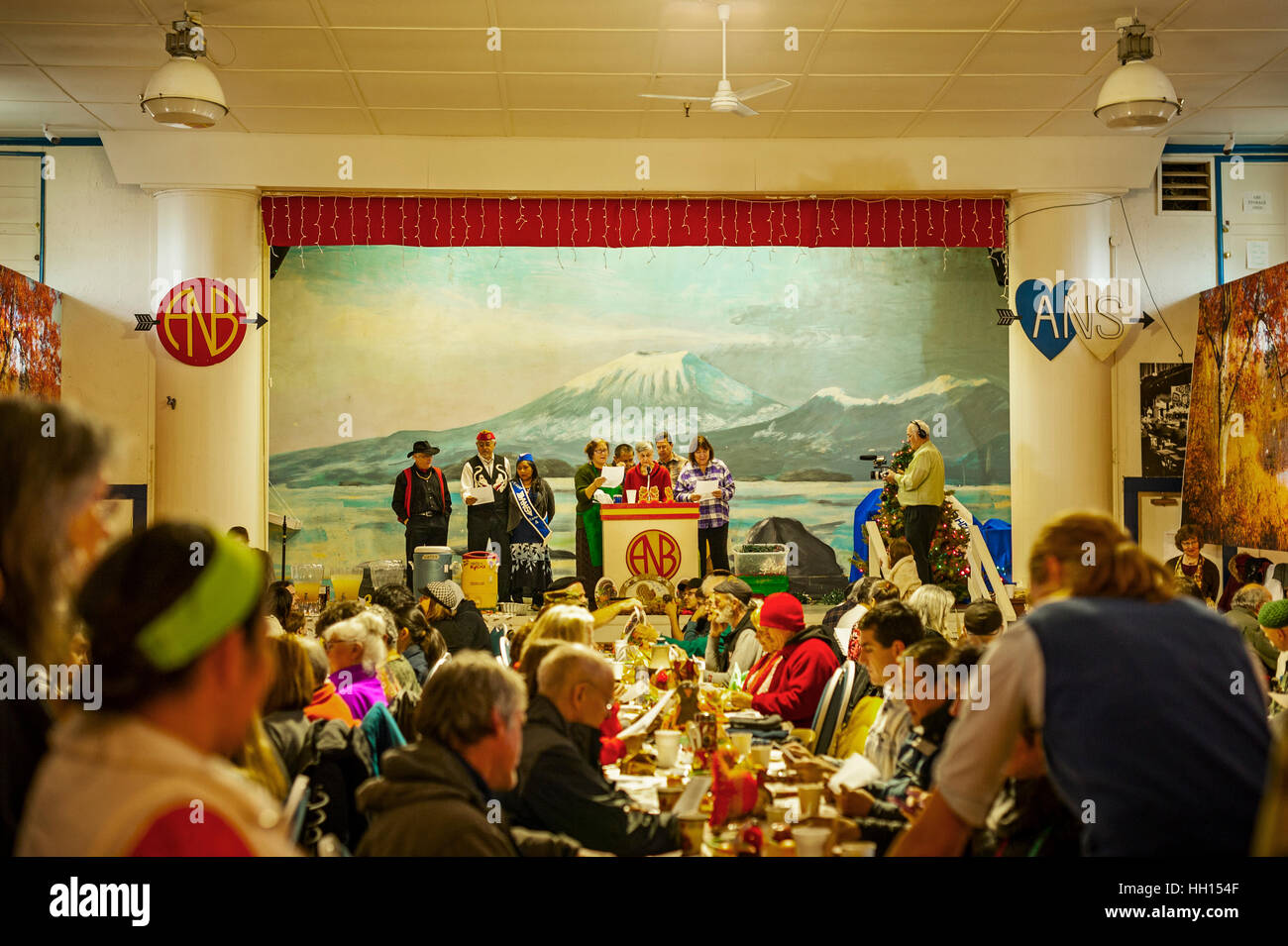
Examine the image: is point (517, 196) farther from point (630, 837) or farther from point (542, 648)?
point (630, 837)

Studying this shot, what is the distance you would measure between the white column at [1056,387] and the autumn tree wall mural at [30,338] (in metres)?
8.83

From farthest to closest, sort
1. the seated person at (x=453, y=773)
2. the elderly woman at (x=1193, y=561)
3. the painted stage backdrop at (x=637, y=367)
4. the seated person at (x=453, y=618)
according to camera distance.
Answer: the painted stage backdrop at (x=637, y=367)
the elderly woman at (x=1193, y=561)
the seated person at (x=453, y=618)
the seated person at (x=453, y=773)

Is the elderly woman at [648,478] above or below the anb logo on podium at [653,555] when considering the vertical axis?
above

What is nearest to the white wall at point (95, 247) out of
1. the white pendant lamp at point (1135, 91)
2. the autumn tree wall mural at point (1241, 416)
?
the white pendant lamp at point (1135, 91)

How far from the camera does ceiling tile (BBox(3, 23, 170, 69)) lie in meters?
8.05

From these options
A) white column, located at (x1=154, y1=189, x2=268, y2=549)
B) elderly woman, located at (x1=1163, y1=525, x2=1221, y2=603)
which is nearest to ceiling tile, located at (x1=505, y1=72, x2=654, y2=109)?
white column, located at (x1=154, y1=189, x2=268, y2=549)

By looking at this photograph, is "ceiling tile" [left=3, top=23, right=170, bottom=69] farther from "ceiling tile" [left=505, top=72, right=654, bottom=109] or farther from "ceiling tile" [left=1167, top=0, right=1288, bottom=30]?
"ceiling tile" [left=1167, top=0, right=1288, bottom=30]

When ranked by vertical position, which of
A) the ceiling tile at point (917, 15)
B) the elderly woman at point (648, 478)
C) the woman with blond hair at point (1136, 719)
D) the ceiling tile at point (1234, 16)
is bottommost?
the woman with blond hair at point (1136, 719)

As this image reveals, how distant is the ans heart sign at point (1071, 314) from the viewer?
34.4 ft

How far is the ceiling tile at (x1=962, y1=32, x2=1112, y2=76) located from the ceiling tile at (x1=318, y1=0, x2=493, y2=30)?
377 centimetres

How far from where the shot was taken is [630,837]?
2.90 m

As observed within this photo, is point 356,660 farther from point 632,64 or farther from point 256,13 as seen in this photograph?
point 632,64

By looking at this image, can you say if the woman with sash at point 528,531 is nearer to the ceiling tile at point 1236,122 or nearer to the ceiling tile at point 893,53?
the ceiling tile at point 893,53

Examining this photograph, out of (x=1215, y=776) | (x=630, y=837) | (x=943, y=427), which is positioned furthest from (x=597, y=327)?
(x=1215, y=776)
